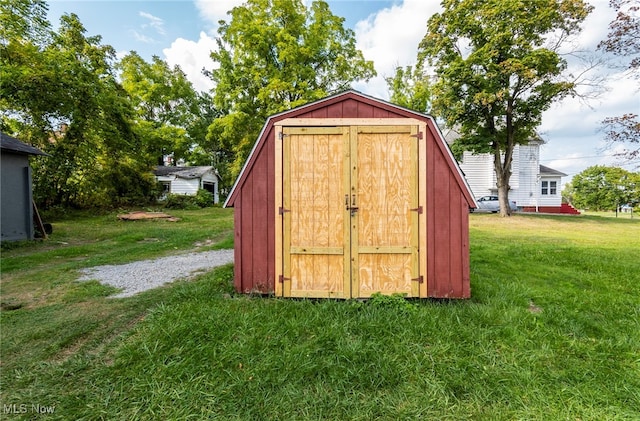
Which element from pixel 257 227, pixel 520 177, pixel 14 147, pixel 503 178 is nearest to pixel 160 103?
pixel 14 147

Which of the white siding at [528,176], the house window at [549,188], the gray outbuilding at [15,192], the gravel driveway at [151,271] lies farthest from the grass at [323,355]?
the house window at [549,188]

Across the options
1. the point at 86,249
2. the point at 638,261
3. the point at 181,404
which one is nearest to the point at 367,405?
the point at 181,404

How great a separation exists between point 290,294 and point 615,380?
3.20 m

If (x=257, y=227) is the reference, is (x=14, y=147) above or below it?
above

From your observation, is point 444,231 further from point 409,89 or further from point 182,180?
point 182,180

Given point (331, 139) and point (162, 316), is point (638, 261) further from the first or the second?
point (162, 316)

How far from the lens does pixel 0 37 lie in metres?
11.2

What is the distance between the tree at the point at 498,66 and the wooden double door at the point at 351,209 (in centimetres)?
1485

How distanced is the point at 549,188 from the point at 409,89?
1393cm

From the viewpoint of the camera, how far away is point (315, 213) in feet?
12.9

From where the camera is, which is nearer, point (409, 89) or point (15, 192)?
point (15, 192)

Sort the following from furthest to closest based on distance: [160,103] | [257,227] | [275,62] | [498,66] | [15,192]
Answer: [160,103]
[275,62]
[498,66]
[15,192]
[257,227]

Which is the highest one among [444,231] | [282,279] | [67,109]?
[67,109]

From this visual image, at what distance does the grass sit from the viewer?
2.11m
